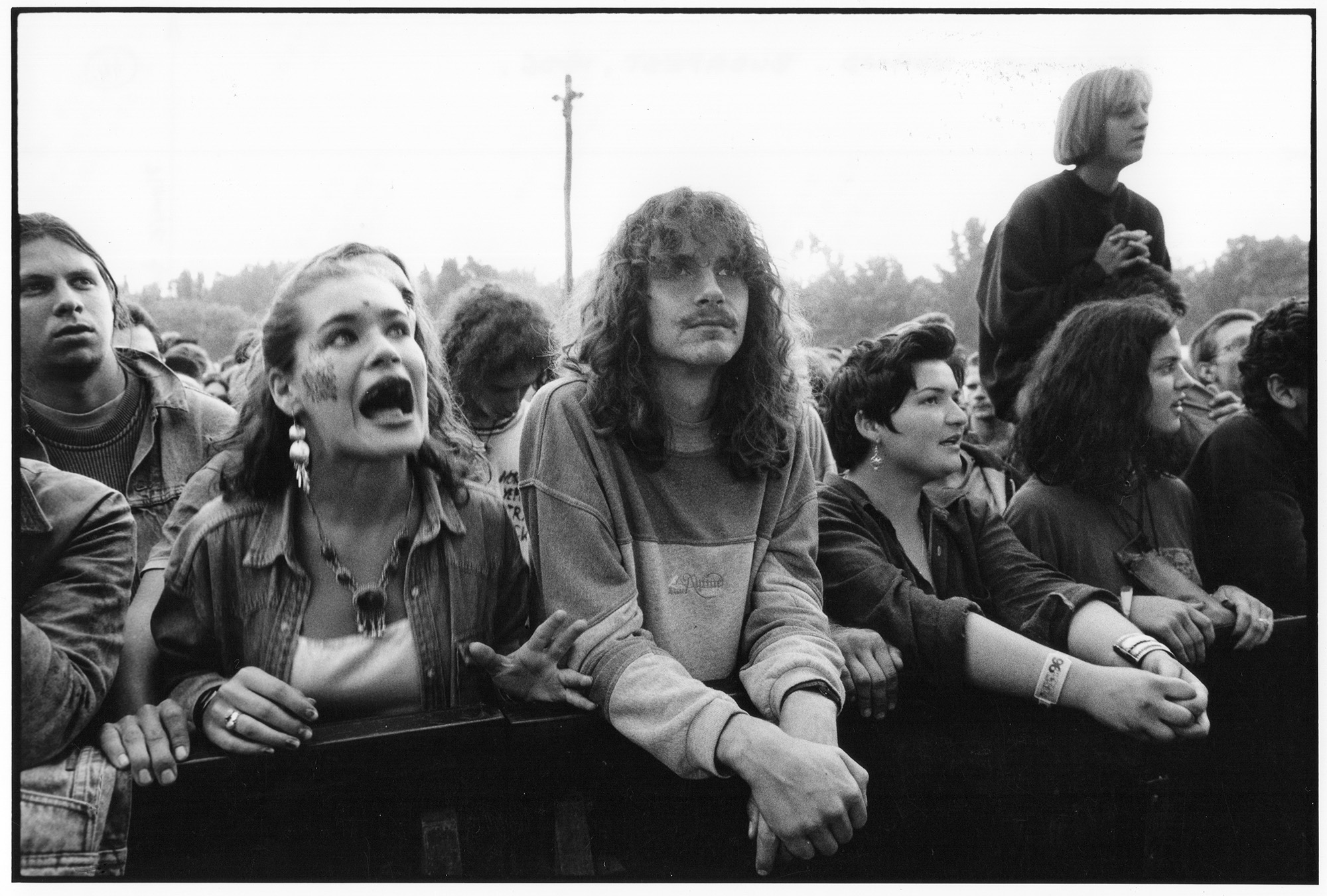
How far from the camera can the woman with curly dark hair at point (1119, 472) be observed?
3.46 metres

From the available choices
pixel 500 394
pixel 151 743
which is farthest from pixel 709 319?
pixel 151 743

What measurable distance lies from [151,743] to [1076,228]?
9.45 ft

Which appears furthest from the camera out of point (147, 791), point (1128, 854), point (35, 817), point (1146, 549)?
point (1146, 549)

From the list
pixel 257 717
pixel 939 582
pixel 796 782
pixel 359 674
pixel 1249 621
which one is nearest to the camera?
pixel 796 782

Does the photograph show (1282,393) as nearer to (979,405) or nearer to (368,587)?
(979,405)

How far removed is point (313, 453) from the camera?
3.03 metres

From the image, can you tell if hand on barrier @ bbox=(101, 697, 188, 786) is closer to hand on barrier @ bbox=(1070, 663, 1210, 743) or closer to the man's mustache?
the man's mustache

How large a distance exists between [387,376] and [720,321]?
854 mm

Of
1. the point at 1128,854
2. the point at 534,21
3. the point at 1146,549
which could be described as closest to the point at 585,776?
the point at 1128,854

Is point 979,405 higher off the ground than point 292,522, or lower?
higher

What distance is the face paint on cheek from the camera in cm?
300

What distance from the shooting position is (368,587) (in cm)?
297

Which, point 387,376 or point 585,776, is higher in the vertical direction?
point 387,376
